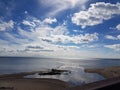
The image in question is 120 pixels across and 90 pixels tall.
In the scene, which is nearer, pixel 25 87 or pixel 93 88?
pixel 93 88

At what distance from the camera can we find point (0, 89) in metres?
15.4

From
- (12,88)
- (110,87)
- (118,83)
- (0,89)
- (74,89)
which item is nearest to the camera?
(74,89)

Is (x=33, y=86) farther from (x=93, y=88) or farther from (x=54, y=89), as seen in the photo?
(x=93, y=88)

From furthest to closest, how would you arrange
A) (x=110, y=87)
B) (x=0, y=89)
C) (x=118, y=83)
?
1. (x=0, y=89)
2. (x=118, y=83)
3. (x=110, y=87)

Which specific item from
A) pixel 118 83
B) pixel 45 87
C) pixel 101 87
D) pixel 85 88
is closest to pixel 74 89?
pixel 85 88

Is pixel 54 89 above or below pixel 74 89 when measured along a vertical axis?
below

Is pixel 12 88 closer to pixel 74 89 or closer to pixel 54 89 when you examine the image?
pixel 54 89

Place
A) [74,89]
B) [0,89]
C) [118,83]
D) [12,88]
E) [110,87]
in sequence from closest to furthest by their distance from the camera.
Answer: [74,89] → [110,87] → [118,83] → [0,89] → [12,88]

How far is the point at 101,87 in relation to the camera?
5.73 ft

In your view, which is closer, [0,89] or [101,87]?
[101,87]

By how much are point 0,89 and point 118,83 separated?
14.8 m

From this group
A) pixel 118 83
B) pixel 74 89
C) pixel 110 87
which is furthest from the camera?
pixel 118 83

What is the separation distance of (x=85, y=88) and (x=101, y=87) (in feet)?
0.50

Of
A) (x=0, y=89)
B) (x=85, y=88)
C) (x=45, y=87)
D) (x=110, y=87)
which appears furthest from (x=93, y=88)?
(x=45, y=87)
